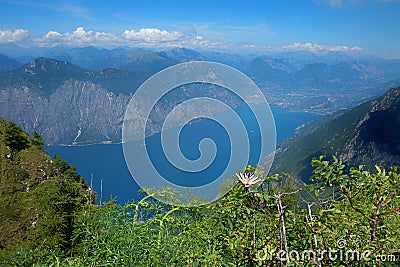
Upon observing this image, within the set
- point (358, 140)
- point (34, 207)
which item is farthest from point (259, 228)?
point (358, 140)

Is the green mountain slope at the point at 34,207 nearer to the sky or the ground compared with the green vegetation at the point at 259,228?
nearer to the ground

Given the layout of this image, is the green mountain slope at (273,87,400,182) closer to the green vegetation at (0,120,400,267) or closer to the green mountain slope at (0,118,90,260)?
the green mountain slope at (0,118,90,260)

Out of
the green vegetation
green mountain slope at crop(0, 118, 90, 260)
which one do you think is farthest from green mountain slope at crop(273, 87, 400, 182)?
the green vegetation

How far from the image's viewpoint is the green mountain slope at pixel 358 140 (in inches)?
3740

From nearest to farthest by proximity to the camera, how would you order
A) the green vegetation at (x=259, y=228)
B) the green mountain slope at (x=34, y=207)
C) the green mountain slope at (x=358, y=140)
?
the green vegetation at (x=259, y=228) < the green mountain slope at (x=34, y=207) < the green mountain slope at (x=358, y=140)

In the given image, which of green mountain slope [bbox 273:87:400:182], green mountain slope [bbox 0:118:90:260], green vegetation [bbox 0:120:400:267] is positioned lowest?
green mountain slope [bbox 273:87:400:182]

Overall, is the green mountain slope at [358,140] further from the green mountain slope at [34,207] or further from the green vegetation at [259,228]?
the green vegetation at [259,228]

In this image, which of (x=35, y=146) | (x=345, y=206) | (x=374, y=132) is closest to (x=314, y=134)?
(x=374, y=132)

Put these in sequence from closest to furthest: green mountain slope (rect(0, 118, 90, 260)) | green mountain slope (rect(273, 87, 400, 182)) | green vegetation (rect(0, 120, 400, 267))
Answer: green vegetation (rect(0, 120, 400, 267)), green mountain slope (rect(0, 118, 90, 260)), green mountain slope (rect(273, 87, 400, 182))

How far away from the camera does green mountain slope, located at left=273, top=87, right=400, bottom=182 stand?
9500 cm

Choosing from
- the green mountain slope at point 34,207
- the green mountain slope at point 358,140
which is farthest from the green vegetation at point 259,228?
A: the green mountain slope at point 358,140

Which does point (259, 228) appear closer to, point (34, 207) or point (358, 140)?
point (34, 207)

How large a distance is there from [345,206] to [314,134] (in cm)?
12327

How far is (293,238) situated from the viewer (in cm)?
189
